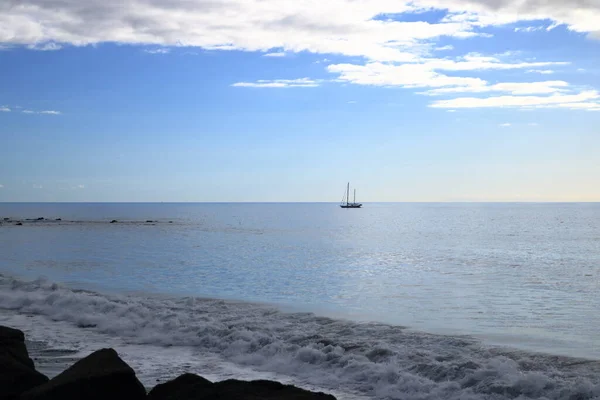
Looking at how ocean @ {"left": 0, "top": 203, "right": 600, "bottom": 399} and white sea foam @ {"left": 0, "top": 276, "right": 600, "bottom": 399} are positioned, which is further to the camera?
ocean @ {"left": 0, "top": 203, "right": 600, "bottom": 399}

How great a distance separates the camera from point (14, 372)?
905 centimetres

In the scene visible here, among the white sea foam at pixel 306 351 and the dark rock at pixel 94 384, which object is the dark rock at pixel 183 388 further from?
the white sea foam at pixel 306 351

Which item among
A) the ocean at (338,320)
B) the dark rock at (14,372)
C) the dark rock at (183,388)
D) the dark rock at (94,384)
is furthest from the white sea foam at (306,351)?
the dark rock at (94,384)

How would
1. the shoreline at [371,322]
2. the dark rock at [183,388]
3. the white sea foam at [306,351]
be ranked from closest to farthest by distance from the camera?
the dark rock at [183,388], the white sea foam at [306,351], the shoreline at [371,322]

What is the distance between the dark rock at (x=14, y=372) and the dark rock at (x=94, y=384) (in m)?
0.99

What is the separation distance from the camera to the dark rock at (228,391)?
768 cm

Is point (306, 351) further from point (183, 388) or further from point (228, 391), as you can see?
point (228, 391)

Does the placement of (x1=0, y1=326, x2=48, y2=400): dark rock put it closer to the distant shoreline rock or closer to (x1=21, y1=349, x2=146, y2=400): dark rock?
the distant shoreline rock

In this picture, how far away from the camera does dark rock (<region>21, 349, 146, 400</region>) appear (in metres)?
7.84

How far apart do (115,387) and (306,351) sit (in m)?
6.86

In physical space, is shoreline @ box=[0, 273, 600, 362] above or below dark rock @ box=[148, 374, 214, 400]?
below

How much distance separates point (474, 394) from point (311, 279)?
21.8m

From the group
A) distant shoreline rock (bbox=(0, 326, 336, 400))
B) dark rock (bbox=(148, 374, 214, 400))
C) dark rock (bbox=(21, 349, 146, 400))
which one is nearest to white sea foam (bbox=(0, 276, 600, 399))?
distant shoreline rock (bbox=(0, 326, 336, 400))

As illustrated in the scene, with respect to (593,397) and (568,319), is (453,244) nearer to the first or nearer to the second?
(568,319)
